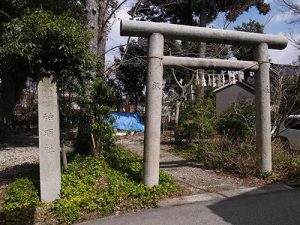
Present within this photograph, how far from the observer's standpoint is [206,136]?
456 inches

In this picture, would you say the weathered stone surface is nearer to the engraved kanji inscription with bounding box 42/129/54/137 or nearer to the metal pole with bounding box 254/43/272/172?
the engraved kanji inscription with bounding box 42/129/54/137

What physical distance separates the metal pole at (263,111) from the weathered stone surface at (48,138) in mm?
4281

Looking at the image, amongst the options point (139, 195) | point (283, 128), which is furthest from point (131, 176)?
point (283, 128)

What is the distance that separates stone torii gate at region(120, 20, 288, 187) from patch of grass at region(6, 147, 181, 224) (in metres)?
0.37

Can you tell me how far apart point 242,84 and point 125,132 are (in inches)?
278

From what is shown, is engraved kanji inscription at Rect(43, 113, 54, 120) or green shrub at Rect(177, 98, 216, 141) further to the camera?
green shrub at Rect(177, 98, 216, 141)

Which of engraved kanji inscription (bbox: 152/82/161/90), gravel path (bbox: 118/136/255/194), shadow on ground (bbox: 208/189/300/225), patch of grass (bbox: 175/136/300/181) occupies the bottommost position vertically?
shadow on ground (bbox: 208/189/300/225)

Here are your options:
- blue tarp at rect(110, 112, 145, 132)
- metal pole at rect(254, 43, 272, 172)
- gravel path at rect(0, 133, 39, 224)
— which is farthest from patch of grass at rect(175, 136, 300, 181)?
blue tarp at rect(110, 112, 145, 132)

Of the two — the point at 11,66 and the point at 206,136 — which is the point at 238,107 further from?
the point at 11,66

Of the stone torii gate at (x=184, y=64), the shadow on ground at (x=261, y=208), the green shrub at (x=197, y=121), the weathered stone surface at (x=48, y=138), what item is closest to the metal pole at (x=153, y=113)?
the stone torii gate at (x=184, y=64)

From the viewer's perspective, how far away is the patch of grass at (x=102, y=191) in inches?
214

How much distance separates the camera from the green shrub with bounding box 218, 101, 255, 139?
1053 cm

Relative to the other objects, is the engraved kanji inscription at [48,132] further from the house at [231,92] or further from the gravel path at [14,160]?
the house at [231,92]

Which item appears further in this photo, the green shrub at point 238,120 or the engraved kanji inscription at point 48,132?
the green shrub at point 238,120
